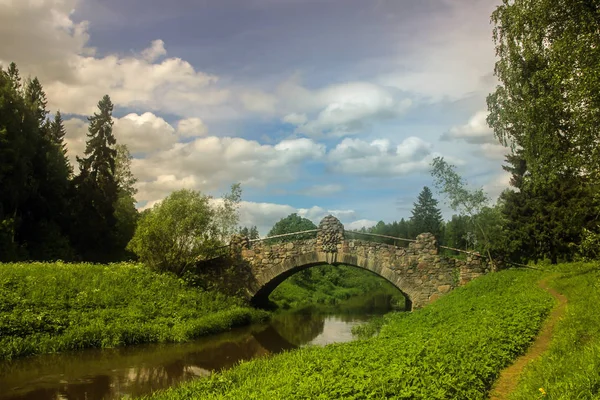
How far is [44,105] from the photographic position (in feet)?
143

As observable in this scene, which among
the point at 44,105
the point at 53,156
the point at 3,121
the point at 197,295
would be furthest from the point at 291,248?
the point at 44,105

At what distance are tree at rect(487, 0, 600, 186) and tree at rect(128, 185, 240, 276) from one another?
632 inches

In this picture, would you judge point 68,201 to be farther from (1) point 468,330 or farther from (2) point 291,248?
(1) point 468,330

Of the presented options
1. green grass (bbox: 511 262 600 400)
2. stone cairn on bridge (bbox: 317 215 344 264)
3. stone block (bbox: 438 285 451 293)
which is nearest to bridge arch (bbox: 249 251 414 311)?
stone cairn on bridge (bbox: 317 215 344 264)

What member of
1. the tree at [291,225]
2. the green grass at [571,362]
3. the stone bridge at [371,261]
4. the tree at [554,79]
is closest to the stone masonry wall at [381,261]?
the stone bridge at [371,261]

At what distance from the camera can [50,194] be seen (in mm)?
32406

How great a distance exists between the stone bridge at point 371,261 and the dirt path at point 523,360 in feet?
34.0

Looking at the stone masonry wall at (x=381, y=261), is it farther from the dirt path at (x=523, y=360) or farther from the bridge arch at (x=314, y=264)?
the dirt path at (x=523, y=360)

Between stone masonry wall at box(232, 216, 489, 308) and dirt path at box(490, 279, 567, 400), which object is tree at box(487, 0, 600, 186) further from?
stone masonry wall at box(232, 216, 489, 308)

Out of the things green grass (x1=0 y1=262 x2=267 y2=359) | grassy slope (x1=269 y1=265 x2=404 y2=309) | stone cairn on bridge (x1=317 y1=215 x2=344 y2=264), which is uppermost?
stone cairn on bridge (x1=317 y1=215 x2=344 y2=264)

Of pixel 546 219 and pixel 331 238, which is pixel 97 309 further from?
pixel 546 219

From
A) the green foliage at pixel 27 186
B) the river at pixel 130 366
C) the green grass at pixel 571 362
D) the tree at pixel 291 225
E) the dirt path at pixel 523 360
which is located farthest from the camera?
the tree at pixel 291 225

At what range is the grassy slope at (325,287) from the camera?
39.0m

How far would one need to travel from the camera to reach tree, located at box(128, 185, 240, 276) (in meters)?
23.1
